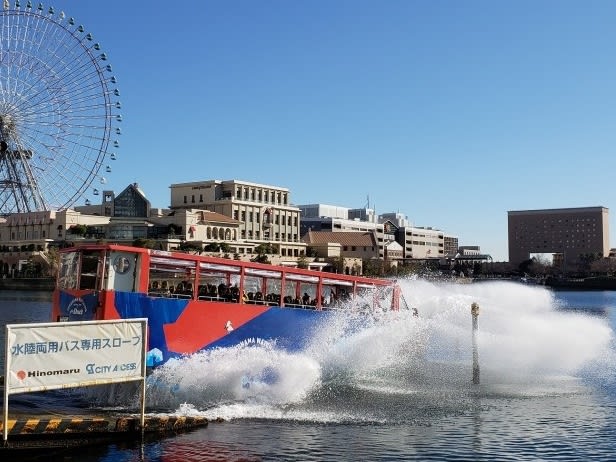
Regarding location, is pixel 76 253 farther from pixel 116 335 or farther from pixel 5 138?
pixel 5 138

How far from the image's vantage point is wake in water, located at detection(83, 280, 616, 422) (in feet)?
Result: 78.7

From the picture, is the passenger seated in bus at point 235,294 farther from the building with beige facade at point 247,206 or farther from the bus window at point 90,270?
the building with beige facade at point 247,206

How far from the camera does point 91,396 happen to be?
79.5 feet

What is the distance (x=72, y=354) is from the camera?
18281mm

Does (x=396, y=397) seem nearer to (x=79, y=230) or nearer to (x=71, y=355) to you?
(x=71, y=355)

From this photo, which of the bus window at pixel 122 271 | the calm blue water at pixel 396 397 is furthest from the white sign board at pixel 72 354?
the bus window at pixel 122 271

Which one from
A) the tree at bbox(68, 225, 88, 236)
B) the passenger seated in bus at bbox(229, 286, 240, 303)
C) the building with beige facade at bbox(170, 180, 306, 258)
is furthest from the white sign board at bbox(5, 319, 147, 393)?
the building with beige facade at bbox(170, 180, 306, 258)

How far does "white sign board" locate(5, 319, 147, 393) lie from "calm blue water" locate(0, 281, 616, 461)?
197cm

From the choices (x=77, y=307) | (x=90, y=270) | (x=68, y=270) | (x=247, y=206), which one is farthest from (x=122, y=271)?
(x=247, y=206)

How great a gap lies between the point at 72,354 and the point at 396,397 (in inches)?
503

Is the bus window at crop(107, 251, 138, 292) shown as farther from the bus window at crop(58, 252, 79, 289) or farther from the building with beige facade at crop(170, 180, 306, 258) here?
the building with beige facade at crop(170, 180, 306, 258)

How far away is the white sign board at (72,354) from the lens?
686 inches

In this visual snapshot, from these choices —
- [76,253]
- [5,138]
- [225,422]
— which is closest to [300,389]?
[225,422]

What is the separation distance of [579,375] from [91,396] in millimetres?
22523
